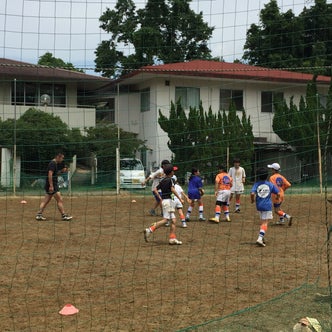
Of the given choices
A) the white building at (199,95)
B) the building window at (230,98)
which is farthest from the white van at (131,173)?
the building window at (230,98)

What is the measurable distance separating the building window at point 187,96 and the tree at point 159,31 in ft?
33.7

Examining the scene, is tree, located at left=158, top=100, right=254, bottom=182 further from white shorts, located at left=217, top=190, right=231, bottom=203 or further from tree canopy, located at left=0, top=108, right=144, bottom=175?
white shorts, located at left=217, top=190, right=231, bottom=203

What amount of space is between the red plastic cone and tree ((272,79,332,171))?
62.9ft

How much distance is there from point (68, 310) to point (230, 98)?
2167cm

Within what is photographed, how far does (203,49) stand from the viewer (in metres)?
16.0

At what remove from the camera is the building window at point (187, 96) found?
27.5 metres

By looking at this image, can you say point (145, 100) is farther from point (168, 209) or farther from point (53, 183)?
point (168, 209)

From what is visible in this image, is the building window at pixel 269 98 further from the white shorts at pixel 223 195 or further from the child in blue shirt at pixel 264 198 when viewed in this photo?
the child in blue shirt at pixel 264 198

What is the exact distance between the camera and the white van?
74.6 feet

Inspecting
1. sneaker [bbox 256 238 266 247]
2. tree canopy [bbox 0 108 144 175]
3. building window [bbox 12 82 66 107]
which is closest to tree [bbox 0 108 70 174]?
tree canopy [bbox 0 108 144 175]

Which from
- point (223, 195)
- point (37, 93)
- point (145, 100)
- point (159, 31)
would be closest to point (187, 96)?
point (145, 100)

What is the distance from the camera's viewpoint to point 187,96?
27.7m

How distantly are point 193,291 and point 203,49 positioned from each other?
10719mm

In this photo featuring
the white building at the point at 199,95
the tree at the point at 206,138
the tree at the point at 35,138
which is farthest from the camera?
the white building at the point at 199,95
